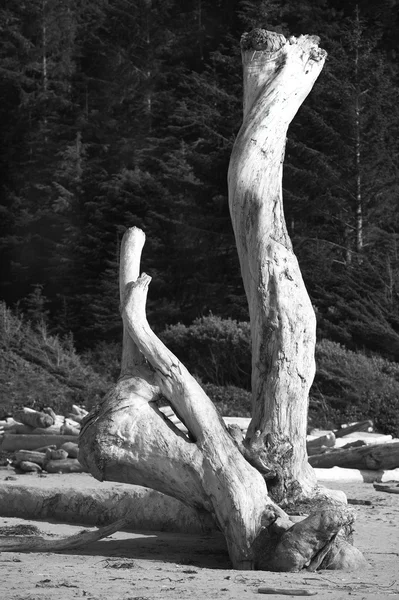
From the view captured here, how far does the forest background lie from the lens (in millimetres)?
18734

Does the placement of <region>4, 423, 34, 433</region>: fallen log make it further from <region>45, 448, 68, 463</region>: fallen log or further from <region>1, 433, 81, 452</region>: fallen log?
<region>45, 448, 68, 463</region>: fallen log

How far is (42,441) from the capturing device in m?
12.2

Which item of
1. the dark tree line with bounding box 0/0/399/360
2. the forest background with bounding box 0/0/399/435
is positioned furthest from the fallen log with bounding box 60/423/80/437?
the dark tree line with bounding box 0/0/399/360

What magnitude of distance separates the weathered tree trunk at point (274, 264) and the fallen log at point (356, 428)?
6.19 m

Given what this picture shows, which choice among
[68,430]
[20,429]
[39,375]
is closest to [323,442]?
[68,430]

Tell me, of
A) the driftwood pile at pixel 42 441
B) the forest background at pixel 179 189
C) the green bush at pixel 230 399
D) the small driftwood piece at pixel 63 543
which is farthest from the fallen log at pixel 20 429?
the small driftwood piece at pixel 63 543

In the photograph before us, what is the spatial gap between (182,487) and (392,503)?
2.96 m

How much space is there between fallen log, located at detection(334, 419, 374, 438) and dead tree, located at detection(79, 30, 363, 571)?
6195 mm

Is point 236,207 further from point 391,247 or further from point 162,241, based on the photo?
point 162,241

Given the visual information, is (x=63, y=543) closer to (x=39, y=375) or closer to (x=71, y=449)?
(x=71, y=449)

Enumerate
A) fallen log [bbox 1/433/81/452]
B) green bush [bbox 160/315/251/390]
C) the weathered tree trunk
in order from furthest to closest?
1. green bush [bbox 160/315/251/390]
2. fallen log [bbox 1/433/81/452]
3. the weathered tree trunk

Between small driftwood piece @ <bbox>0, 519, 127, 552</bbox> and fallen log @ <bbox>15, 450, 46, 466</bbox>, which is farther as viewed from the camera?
fallen log @ <bbox>15, 450, 46, 466</bbox>

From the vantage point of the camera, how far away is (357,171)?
880 inches

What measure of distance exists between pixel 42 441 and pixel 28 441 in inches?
8.1
